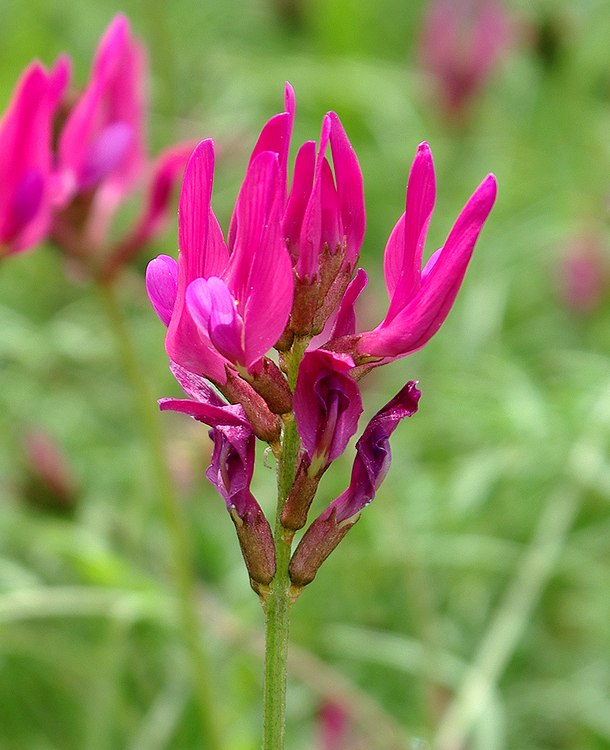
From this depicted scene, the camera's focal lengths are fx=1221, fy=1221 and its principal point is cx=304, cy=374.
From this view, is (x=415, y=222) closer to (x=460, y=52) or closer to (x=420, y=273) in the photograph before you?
(x=420, y=273)

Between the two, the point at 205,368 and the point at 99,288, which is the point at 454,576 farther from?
the point at 205,368

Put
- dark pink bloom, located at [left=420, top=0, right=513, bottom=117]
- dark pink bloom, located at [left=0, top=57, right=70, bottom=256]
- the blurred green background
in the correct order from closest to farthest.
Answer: dark pink bloom, located at [left=0, top=57, right=70, bottom=256] → the blurred green background → dark pink bloom, located at [left=420, top=0, right=513, bottom=117]

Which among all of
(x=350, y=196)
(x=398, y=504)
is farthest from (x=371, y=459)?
(x=398, y=504)

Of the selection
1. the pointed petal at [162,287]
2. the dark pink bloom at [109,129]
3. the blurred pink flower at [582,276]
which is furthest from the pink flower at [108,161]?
the blurred pink flower at [582,276]

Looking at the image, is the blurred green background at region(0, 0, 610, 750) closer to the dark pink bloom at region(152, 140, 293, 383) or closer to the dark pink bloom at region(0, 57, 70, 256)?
the dark pink bloom at region(0, 57, 70, 256)

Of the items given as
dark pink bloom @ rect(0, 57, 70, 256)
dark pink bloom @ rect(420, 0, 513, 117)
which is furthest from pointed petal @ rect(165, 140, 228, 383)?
dark pink bloom @ rect(420, 0, 513, 117)

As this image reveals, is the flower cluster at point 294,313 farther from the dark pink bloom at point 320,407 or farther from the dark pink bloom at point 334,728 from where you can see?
the dark pink bloom at point 334,728
